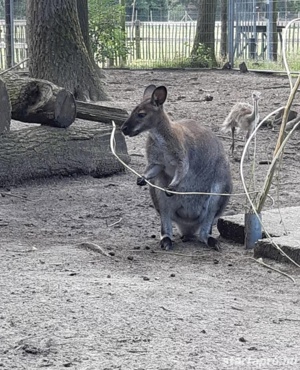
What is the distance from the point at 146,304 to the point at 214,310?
1.16 feet

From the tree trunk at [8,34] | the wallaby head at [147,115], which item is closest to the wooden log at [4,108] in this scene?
the wallaby head at [147,115]

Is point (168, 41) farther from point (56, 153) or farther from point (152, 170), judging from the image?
point (152, 170)

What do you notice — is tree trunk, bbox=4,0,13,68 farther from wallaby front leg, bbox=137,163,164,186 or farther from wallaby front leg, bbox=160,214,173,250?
wallaby front leg, bbox=160,214,173,250

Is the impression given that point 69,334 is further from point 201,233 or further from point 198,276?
point 201,233

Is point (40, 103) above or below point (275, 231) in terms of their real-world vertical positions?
above

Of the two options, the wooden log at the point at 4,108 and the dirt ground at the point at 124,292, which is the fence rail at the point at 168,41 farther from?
the dirt ground at the point at 124,292

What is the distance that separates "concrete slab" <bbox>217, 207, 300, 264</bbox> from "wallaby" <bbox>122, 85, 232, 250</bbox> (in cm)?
15

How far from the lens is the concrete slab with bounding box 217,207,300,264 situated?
19.5 feet

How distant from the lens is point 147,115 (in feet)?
21.6

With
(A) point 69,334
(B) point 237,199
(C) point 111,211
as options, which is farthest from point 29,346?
(B) point 237,199

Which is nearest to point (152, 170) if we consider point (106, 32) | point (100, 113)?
point (100, 113)

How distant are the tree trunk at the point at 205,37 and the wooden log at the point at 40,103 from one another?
12954 mm

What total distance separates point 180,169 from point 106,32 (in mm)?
15486

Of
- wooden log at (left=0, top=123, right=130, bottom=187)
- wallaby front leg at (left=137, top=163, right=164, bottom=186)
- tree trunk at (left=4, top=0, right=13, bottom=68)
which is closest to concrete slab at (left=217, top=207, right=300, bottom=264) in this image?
wallaby front leg at (left=137, top=163, right=164, bottom=186)
